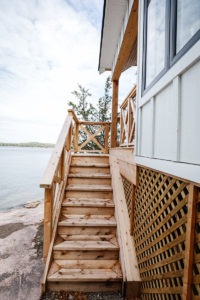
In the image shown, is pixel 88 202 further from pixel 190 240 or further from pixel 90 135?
pixel 90 135

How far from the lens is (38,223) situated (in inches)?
188

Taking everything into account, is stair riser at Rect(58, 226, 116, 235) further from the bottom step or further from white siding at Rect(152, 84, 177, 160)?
white siding at Rect(152, 84, 177, 160)

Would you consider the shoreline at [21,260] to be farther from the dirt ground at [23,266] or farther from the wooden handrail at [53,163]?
the wooden handrail at [53,163]

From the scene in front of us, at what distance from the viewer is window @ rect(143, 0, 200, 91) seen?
49.2 inches

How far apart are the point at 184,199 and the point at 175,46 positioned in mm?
1238

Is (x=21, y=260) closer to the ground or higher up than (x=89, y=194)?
closer to the ground

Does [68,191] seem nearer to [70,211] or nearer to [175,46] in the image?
[70,211]

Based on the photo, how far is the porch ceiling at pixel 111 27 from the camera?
11.3 ft

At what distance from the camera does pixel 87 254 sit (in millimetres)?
2658

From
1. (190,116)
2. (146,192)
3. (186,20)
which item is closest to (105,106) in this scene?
(146,192)

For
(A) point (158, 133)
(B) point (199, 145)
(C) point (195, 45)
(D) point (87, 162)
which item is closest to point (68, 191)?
(D) point (87, 162)

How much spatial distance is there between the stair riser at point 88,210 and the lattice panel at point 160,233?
86cm

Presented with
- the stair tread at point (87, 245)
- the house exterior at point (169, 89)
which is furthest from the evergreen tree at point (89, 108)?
the stair tread at point (87, 245)

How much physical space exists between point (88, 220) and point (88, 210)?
0.72ft
